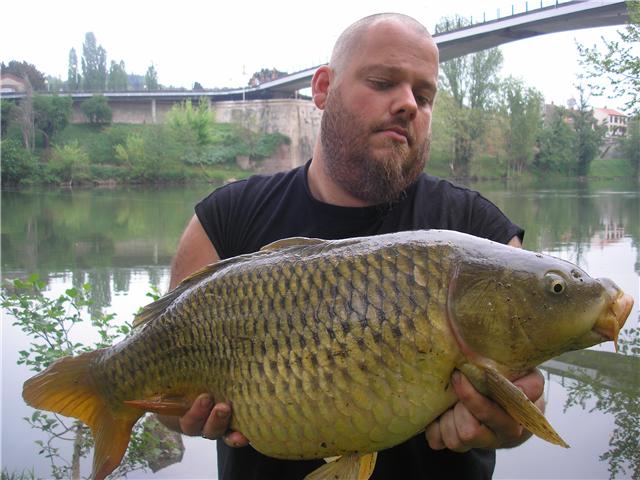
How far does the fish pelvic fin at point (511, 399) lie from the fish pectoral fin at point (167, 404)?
607 mm

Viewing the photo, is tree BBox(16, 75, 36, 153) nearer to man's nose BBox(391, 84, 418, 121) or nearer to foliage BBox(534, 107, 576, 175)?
foliage BBox(534, 107, 576, 175)

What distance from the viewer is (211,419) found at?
118cm

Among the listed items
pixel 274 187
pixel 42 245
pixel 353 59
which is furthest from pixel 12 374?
pixel 42 245

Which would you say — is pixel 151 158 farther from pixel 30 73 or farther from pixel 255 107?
pixel 255 107

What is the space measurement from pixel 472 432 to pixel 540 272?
0.31m

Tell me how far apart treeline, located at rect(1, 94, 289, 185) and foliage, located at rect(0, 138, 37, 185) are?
4cm

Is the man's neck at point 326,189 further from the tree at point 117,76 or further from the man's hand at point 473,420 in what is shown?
the tree at point 117,76

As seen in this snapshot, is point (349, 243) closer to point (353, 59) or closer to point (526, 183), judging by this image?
point (353, 59)

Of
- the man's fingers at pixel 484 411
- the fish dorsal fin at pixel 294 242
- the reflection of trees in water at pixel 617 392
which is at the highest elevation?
the fish dorsal fin at pixel 294 242

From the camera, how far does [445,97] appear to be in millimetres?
28734

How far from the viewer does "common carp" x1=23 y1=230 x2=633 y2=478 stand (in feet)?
3.29

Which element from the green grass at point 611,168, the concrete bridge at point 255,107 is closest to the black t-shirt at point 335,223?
the concrete bridge at point 255,107

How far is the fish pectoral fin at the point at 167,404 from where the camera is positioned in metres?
1.25

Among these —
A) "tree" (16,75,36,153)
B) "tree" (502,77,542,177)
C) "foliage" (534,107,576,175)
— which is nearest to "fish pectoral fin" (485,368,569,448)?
"tree" (16,75,36,153)
